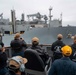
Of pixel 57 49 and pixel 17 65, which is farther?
pixel 57 49

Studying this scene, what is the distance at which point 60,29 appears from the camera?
70.8 ft

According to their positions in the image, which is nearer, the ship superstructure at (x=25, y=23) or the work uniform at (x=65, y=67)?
the work uniform at (x=65, y=67)

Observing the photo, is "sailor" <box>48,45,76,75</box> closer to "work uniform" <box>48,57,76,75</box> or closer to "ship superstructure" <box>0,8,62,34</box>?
"work uniform" <box>48,57,76,75</box>

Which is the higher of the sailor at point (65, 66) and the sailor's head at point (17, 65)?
Result: the sailor's head at point (17, 65)

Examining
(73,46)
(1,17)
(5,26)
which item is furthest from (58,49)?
(1,17)

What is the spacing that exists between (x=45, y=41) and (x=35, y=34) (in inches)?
92.2

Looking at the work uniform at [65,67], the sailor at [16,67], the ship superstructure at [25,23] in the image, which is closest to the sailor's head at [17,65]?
the sailor at [16,67]

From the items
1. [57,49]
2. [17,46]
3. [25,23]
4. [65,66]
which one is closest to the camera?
[65,66]

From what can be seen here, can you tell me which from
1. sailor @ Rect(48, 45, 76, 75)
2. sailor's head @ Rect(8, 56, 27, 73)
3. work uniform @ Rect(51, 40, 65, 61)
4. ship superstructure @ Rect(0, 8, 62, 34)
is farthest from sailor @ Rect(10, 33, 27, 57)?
ship superstructure @ Rect(0, 8, 62, 34)

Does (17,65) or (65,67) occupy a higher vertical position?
(17,65)

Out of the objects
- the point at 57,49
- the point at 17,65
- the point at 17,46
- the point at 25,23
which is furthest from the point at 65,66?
the point at 25,23

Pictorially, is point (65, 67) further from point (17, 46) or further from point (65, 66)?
point (17, 46)

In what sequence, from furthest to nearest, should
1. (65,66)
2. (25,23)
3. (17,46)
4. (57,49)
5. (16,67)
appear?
(25,23), (17,46), (57,49), (65,66), (16,67)

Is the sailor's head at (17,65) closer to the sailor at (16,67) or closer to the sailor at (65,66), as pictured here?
the sailor at (16,67)
